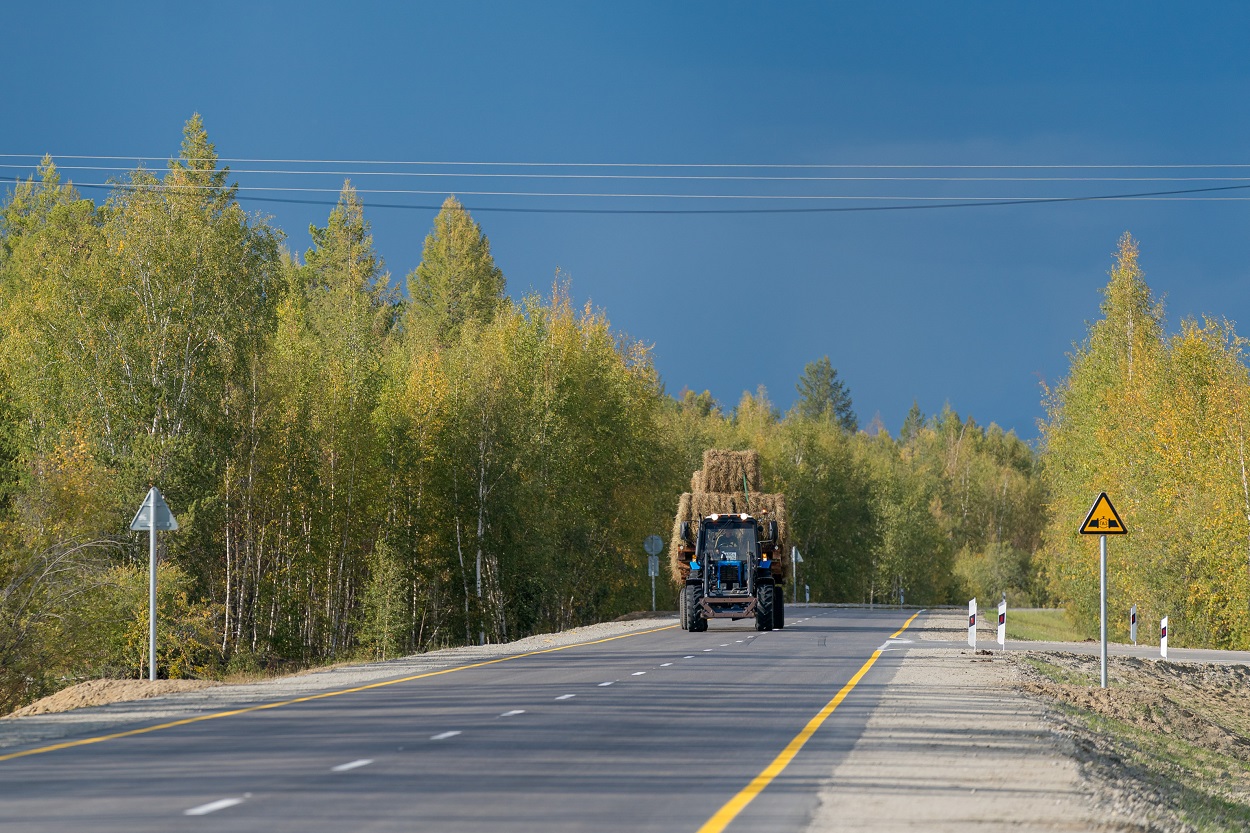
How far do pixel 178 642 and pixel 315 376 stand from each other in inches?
596

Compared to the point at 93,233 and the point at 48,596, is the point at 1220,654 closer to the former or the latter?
the point at 48,596

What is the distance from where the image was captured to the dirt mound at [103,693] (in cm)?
2055

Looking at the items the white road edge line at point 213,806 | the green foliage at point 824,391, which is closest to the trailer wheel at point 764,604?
the white road edge line at point 213,806

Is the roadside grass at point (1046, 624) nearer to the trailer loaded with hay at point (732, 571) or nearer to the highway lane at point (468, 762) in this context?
the trailer loaded with hay at point (732, 571)

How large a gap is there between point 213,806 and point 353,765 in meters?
2.59

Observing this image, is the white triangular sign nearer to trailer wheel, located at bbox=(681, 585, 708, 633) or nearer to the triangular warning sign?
the triangular warning sign

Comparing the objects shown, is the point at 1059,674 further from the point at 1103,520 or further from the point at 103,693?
the point at 103,693

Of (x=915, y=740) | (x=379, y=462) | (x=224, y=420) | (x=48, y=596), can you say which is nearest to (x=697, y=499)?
(x=379, y=462)

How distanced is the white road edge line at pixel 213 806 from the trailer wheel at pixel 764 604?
30.4 metres

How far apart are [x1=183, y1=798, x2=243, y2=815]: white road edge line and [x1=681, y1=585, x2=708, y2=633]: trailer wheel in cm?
2995

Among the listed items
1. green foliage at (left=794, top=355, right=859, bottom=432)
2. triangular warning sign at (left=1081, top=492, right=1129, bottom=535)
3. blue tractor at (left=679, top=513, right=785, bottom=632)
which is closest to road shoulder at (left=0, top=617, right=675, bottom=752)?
blue tractor at (left=679, top=513, right=785, bottom=632)

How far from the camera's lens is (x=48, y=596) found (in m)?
28.6

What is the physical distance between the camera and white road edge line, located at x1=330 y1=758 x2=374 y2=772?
12625 mm

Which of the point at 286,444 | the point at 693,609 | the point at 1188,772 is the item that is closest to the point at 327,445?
the point at 286,444
